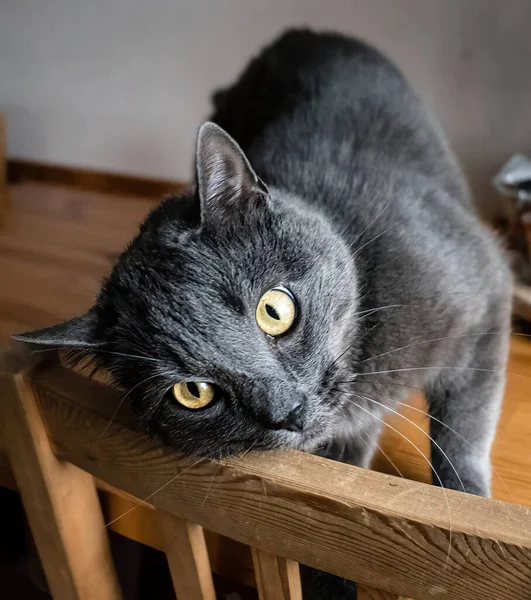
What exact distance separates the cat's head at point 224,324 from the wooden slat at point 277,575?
0.48 ft

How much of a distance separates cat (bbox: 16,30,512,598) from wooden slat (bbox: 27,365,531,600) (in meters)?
0.08

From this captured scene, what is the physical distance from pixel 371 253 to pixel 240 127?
673 millimetres

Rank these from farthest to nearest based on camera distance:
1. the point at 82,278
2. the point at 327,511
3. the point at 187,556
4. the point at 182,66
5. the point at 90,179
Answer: the point at 90,179
the point at 182,66
the point at 82,278
the point at 187,556
the point at 327,511

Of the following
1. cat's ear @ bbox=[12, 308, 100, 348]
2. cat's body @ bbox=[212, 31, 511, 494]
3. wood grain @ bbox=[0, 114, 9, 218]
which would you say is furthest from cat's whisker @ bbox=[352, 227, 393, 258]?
wood grain @ bbox=[0, 114, 9, 218]

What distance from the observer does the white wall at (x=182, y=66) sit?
1641mm

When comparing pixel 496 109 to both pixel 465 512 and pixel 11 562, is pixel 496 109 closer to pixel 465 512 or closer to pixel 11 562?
pixel 465 512

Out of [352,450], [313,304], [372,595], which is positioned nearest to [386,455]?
[352,450]

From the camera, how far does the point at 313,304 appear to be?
0.76 meters

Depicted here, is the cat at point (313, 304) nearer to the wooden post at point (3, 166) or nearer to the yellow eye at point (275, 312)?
the yellow eye at point (275, 312)

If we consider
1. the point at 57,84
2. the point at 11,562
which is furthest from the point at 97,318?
the point at 57,84

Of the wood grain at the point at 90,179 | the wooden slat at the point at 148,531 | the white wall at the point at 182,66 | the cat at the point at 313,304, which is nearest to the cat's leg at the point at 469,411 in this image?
the cat at the point at 313,304

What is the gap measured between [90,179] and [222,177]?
2.06m

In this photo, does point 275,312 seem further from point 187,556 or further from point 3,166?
point 3,166

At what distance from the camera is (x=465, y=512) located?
0.43m
